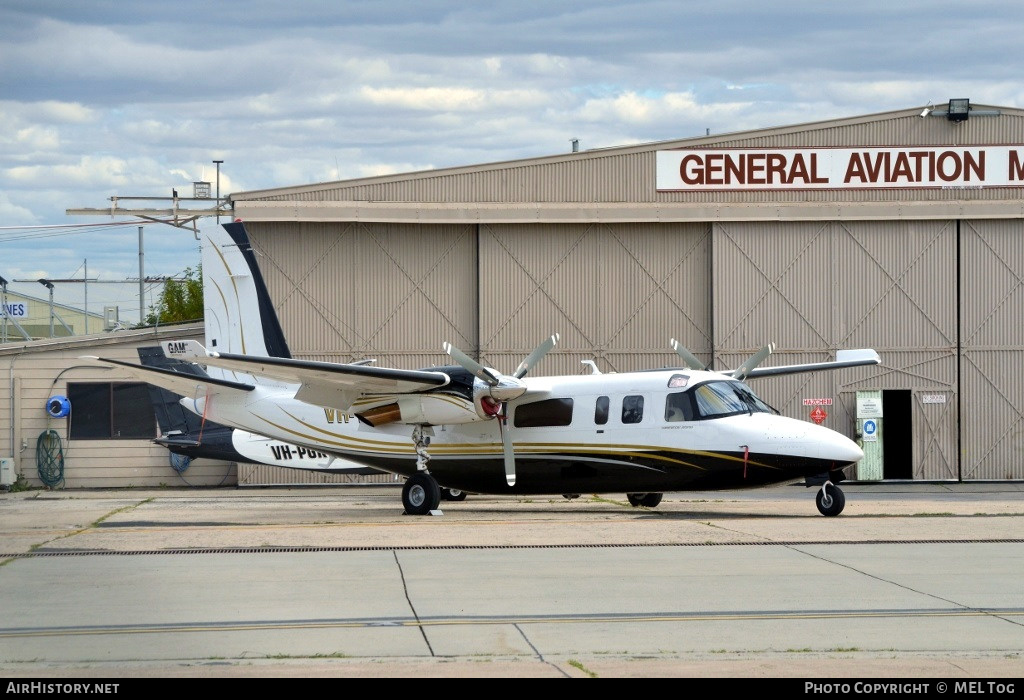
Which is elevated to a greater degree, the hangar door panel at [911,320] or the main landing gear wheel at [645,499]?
the hangar door panel at [911,320]

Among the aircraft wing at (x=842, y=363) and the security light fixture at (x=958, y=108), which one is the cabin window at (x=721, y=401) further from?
the security light fixture at (x=958, y=108)

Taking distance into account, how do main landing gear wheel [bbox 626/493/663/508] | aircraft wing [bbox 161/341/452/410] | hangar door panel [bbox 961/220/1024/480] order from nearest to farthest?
aircraft wing [bbox 161/341/452/410]
main landing gear wheel [bbox 626/493/663/508]
hangar door panel [bbox 961/220/1024/480]

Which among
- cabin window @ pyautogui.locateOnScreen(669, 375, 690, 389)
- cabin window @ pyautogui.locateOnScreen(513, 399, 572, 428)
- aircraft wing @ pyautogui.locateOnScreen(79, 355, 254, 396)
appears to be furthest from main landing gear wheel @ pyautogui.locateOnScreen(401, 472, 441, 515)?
cabin window @ pyautogui.locateOnScreen(669, 375, 690, 389)

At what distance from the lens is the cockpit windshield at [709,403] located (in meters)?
19.8

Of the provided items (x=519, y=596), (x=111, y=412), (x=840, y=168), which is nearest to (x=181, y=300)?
(x=111, y=412)

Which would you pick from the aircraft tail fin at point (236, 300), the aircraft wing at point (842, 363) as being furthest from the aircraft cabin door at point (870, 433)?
the aircraft tail fin at point (236, 300)

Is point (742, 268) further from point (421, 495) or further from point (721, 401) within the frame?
point (421, 495)

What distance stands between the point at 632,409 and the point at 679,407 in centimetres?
92

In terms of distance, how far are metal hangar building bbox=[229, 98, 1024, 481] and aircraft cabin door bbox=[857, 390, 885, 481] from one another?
0.08 meters

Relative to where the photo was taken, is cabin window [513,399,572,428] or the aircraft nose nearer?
the aircraft nose

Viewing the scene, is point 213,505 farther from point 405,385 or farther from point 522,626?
point 522,626

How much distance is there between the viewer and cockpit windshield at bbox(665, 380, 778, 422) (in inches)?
779

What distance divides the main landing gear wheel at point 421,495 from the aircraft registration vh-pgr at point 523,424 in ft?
0.06

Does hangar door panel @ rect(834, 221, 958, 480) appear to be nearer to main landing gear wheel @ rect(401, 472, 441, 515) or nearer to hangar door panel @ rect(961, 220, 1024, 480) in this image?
hangar door panel @ rect(961, 220, 1024, 480)
